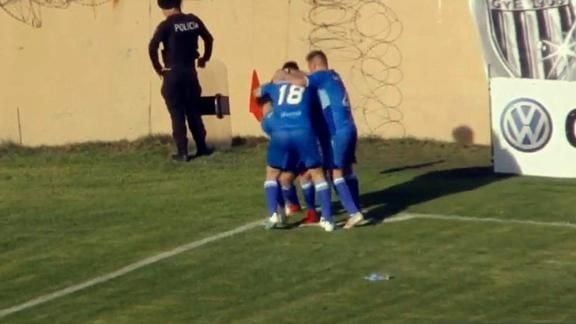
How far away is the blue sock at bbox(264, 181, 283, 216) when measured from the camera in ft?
49.2

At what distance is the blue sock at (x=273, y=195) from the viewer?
14992 mm

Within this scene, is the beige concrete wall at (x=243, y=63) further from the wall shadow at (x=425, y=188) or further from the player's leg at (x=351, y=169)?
the player's leg at (x=351, y=169)

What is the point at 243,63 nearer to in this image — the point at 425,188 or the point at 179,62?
the point at 179,62

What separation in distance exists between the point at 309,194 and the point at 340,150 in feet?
2.06

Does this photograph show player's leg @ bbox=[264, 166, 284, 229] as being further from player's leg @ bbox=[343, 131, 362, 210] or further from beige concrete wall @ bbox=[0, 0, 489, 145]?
beige concrete wall @ bbox=[0, 0, 489, 145]

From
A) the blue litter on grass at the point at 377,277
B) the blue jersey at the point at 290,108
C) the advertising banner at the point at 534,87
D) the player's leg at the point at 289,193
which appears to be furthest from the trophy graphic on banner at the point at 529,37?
the blue litter on grass at the point at 377,277

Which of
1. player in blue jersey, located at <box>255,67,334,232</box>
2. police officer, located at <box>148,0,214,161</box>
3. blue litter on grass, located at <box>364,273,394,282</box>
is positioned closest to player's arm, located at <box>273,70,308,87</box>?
player in blue jersey, located at <box>255,67,334,232</box>

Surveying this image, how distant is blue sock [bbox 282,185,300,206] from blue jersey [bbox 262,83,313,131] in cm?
84

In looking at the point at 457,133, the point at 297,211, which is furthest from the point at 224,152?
the point at 297,211

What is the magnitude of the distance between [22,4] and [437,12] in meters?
5.02

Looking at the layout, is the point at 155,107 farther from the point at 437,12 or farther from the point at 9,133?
the point at 437,12

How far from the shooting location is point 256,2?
2056 cm

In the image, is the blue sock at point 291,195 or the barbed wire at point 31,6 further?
the barbed wire at point 31,6

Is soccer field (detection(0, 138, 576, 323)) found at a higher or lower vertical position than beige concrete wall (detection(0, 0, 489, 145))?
lower
